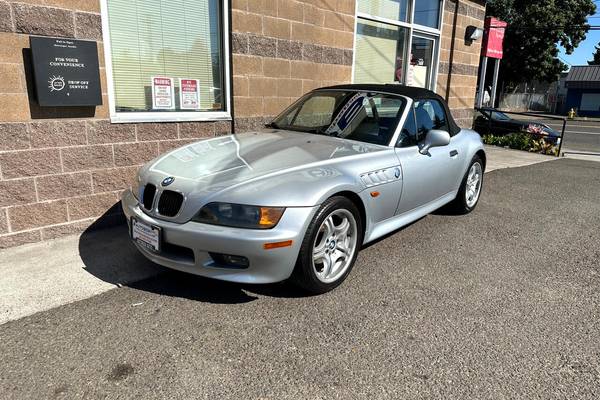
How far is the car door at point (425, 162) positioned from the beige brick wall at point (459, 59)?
201 inches

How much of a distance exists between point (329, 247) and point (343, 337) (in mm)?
726

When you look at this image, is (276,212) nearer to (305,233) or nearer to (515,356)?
(305,233)

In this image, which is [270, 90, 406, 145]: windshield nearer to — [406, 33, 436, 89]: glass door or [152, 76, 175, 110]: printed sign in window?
[152, 76, 175, 110]: printed sign in window

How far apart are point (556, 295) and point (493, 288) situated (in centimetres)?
44

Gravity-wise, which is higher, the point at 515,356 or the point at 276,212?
the point at 276,212

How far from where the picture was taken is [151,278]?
3467 mm

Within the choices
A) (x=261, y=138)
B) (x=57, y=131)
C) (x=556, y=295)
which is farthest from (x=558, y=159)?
(x=57, y=131)

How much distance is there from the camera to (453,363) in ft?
8.17

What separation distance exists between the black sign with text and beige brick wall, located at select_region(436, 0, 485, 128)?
7.16 metres

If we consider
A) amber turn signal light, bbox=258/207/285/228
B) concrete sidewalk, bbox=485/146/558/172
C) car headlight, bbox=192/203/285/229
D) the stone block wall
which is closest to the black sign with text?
the stone block wall

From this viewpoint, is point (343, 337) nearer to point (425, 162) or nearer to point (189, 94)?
point (425, 162)

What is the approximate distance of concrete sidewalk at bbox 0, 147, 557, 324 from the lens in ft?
10.2

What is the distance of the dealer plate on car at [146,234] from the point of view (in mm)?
3025

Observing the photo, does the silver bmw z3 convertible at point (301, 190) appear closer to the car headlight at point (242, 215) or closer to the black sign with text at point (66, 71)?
the car headlight at point (242, 215)
